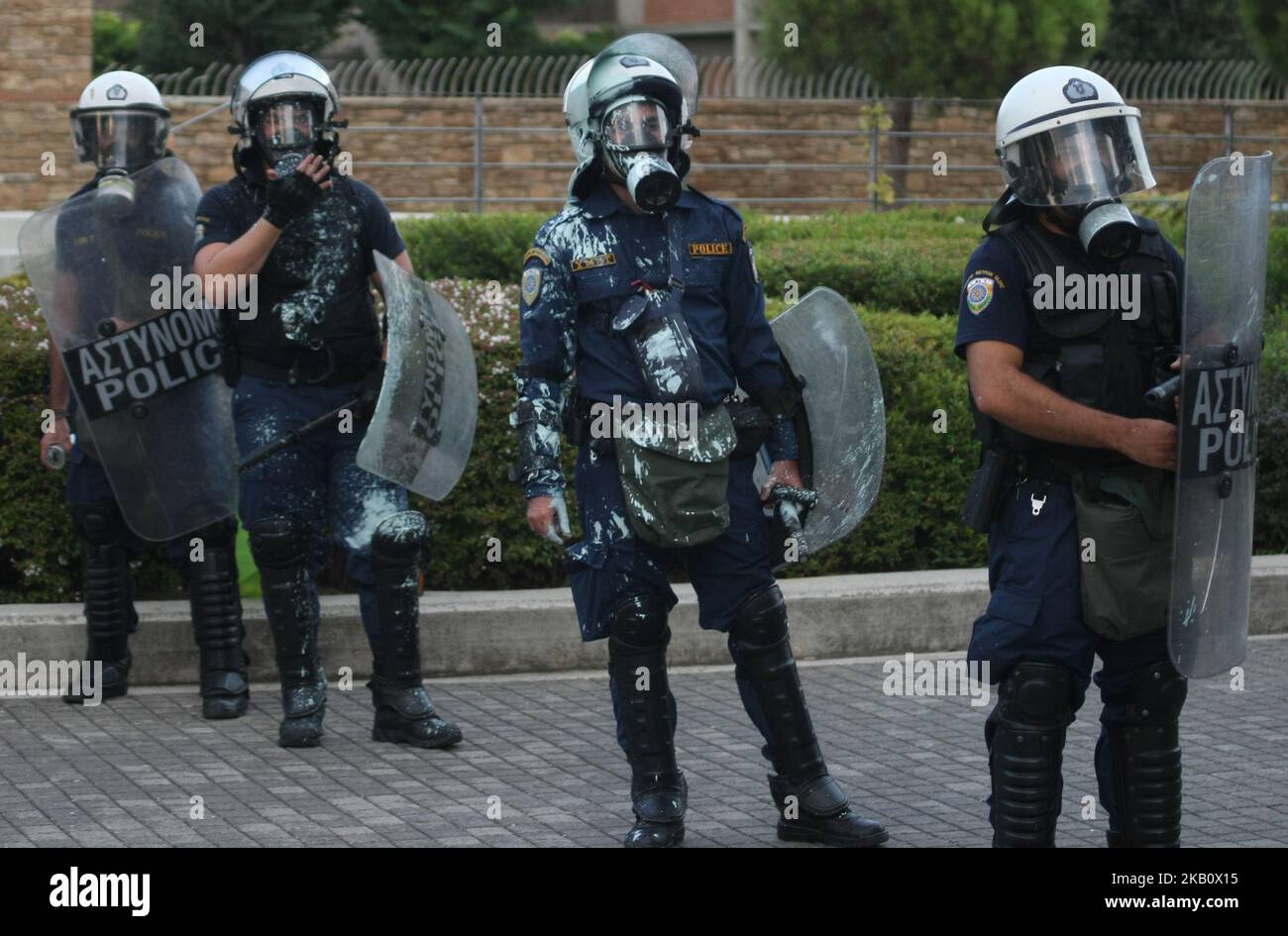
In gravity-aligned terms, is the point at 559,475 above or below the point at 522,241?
below

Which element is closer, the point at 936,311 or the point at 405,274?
the point at 405,274

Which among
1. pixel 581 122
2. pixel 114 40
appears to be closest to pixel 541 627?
pixel 581 122

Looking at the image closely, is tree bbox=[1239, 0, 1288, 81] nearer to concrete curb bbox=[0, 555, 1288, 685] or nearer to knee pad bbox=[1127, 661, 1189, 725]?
concrete curb bbox=[0, 555, 1288, 685]

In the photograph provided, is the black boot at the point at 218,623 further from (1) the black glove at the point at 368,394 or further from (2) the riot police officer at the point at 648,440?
(2) the riot police officer at the point at 648,440

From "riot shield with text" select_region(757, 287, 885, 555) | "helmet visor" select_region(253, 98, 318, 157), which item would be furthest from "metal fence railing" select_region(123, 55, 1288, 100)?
"riot shield with text" select_region(757, 287, 885, 555)

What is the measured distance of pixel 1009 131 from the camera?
13.5 ft

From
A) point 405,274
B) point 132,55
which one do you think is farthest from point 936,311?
point 132,55

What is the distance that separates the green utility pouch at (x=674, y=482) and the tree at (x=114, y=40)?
2772 centimetres

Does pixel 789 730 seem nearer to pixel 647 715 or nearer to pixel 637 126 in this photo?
pixel 647 715

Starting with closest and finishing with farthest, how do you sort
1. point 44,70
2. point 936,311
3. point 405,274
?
1. point 405,274
2. point 936,311
3. point 44,70

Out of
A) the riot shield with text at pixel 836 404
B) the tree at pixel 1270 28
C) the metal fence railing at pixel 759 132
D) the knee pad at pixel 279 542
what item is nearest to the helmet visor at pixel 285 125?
the knee pad at pixel 279 542

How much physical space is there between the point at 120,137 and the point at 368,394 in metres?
1.35

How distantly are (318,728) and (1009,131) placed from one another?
2.83 metres
